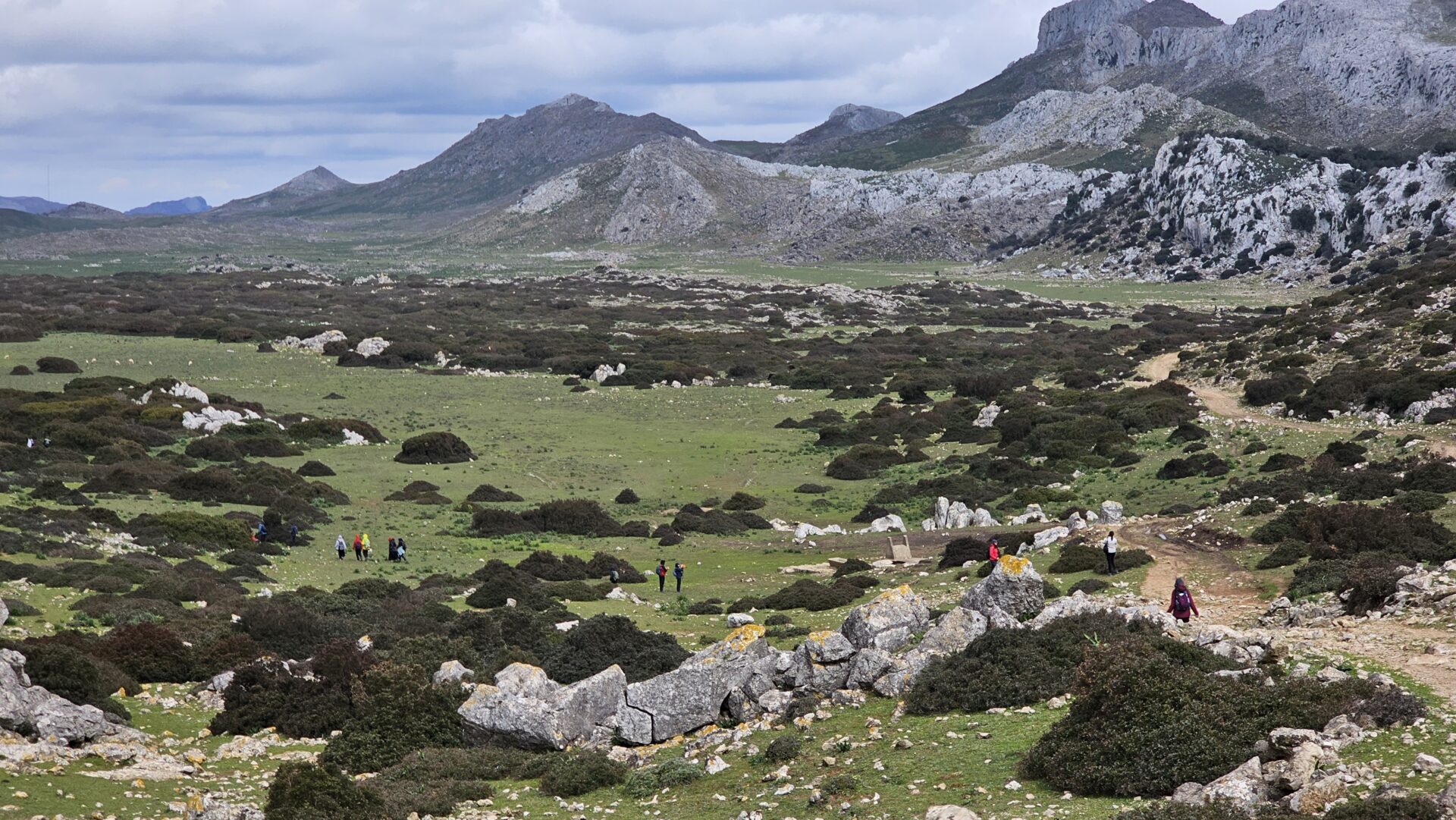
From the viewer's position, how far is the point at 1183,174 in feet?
486

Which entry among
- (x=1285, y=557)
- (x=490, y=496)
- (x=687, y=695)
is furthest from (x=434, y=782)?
(x=490, y=496)

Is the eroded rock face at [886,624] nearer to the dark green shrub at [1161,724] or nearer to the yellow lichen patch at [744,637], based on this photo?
the yellow lichen patch at [744,637]

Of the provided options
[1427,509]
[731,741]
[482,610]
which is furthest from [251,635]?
[1427,509]

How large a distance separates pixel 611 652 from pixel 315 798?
9.50 metres

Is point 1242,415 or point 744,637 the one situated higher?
point 744,637

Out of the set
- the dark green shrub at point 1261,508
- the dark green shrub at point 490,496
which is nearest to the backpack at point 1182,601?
the dark green shrub at point 1261,508

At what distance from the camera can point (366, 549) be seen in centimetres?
3575

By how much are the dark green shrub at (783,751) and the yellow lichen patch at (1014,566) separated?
6.50m

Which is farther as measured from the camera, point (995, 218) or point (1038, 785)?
point (995, 218)

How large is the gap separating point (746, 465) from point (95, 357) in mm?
47380

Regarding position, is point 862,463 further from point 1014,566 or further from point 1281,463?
point 1014,566

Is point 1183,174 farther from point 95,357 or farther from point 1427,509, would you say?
point 1427,509

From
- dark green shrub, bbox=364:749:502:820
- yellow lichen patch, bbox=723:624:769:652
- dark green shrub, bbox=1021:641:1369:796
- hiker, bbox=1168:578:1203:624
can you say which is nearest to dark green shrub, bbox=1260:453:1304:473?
hiker, bbox=1168:578:1203:624

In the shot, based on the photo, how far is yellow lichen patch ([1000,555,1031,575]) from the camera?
811 inches
